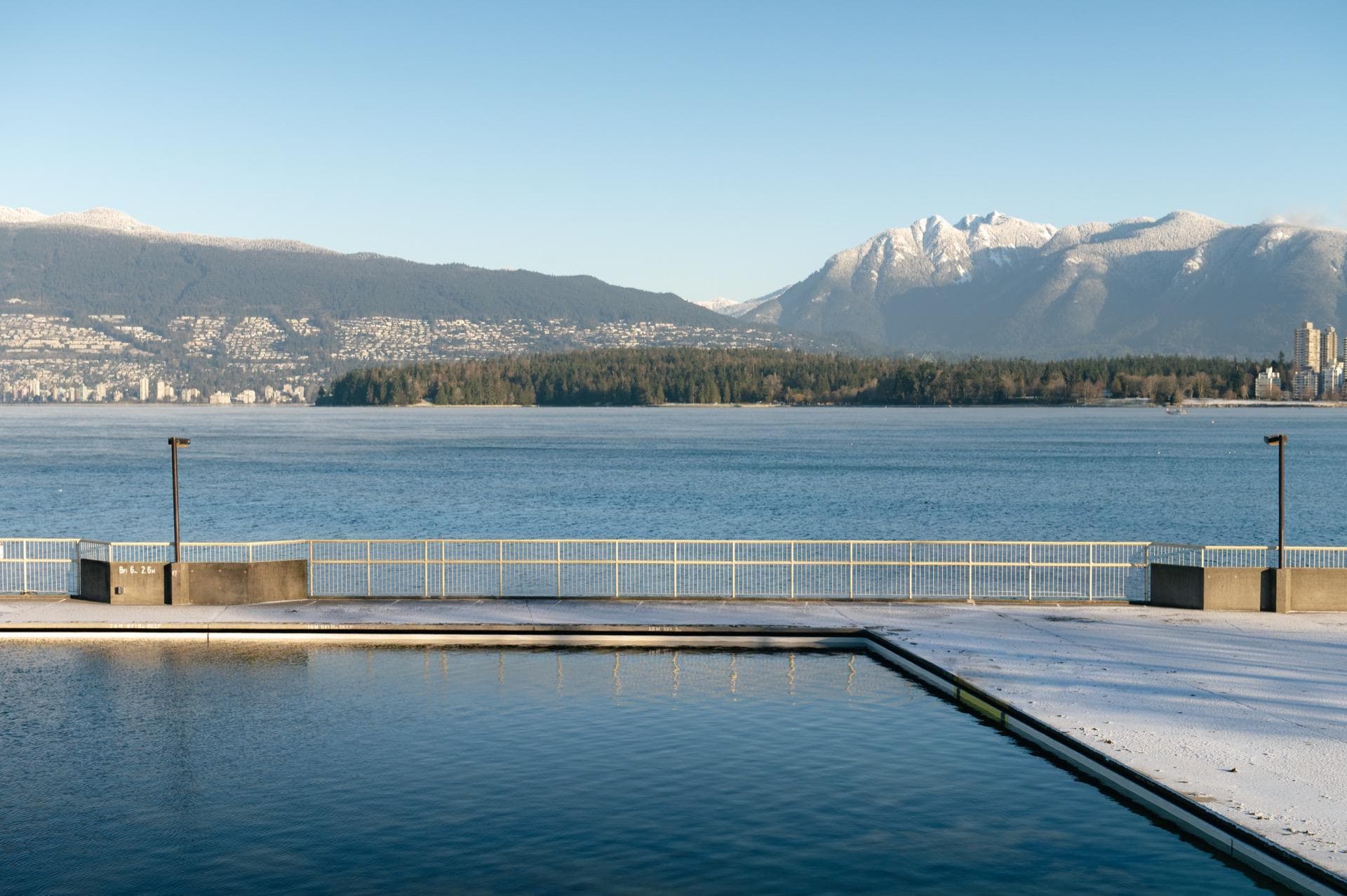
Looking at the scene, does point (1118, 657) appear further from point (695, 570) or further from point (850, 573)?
point (695, 570)

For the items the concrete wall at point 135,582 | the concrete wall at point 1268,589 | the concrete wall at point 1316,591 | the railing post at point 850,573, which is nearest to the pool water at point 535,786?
the concrete wall at point 135,582

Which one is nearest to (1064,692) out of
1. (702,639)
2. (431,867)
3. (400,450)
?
(702,639)

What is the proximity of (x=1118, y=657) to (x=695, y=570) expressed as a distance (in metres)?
33.1

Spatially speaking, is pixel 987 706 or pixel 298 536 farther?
pixel 298 536

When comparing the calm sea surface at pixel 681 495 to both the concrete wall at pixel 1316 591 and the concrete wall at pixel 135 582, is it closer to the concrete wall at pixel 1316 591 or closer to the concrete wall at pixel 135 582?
the concrete wall at pixel 135 582

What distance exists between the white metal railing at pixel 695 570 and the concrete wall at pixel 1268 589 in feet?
29.5

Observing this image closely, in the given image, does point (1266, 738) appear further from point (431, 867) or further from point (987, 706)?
point (431, 867)

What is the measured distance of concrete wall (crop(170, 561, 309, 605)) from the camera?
36406mm

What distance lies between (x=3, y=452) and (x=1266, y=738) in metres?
195

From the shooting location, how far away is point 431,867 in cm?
1769

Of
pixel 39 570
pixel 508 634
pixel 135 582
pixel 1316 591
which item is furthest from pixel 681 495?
pixel 508 634

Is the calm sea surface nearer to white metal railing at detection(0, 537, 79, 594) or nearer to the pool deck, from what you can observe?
white metal railing at detection(0, 537, 79, 594)

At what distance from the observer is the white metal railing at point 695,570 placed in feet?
174

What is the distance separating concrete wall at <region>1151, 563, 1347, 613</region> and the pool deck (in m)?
0.59
